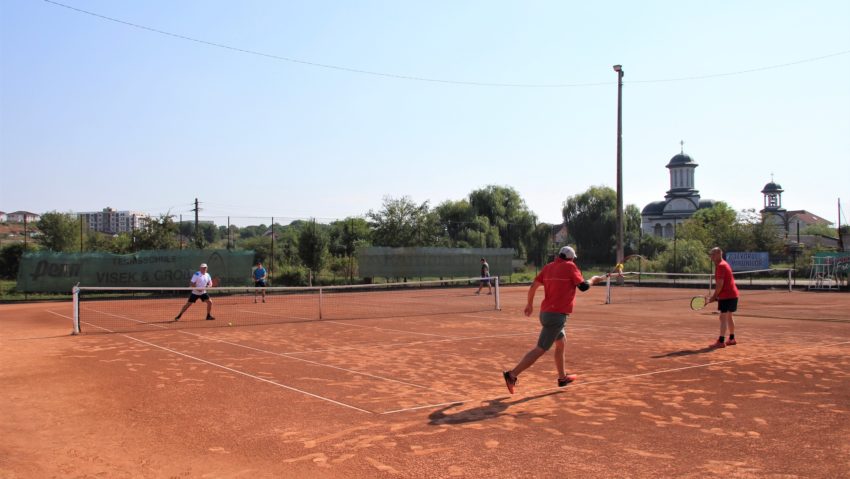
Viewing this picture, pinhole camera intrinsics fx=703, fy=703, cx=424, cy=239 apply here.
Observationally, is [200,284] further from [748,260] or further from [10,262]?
[748,260]

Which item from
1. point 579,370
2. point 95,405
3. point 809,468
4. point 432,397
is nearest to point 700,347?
point 579,370

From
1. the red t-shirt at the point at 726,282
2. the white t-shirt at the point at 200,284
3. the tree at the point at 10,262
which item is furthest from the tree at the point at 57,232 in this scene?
the red t-shirt at the point at 726,282

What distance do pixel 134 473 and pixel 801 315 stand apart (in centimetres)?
1786

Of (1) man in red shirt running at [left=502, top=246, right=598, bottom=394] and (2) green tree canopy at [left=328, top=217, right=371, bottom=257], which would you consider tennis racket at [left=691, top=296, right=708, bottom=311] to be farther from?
(2) green tree canopy at [left=328, top=217, right=371, bottom=257]

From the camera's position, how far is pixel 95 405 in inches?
306

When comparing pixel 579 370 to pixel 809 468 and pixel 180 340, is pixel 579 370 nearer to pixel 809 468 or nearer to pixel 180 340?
pixel 809 468

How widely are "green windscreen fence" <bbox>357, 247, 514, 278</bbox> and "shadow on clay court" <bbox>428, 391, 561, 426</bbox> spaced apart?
101 ft

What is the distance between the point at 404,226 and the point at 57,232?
73.5 ft

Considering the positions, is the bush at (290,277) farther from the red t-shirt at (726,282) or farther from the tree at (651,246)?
the tree at (651,246)

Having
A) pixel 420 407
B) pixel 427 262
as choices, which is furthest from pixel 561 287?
pixel 427 262

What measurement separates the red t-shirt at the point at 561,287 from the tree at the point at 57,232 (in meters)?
40.7

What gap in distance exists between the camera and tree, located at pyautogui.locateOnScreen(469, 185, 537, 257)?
62.7 m

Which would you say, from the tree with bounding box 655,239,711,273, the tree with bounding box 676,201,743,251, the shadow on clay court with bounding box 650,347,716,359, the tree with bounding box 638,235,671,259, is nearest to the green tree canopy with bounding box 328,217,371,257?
the tree with bounding box 655,239,711,273

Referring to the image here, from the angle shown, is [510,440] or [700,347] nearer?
[510,440]
